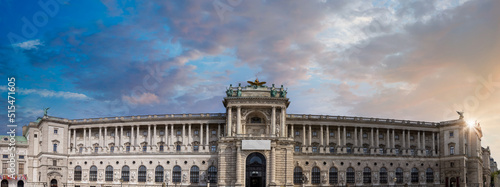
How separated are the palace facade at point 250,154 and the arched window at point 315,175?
0.69ft

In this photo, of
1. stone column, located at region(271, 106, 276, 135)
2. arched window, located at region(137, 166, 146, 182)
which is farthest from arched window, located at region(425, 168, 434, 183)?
arched window, located at region(137, 166, 146, 182)

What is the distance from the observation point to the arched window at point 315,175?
100 metres

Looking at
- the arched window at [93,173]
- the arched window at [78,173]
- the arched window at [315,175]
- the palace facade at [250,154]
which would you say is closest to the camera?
the palace facade at [250,154]

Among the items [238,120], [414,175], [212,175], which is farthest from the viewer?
[414,175]

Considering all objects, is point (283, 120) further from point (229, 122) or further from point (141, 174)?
point (141, 174)

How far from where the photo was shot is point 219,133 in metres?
102

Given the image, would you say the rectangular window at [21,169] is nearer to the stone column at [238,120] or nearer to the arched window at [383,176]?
the stone column at [238,120]

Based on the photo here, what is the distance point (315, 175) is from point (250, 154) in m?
17.5

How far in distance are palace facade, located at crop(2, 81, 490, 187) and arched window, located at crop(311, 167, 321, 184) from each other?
0.21 m

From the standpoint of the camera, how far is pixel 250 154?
9138 cm

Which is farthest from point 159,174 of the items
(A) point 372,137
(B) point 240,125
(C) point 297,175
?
(A) point 372,137

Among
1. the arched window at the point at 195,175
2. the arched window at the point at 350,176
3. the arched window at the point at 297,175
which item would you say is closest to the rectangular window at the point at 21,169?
the arched window at the point at 195,175

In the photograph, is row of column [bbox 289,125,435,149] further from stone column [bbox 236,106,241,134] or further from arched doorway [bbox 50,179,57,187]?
arched doorway [bbox 50,179,57,187]

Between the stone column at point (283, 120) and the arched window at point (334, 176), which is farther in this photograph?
the arched window at point (334, 176)
